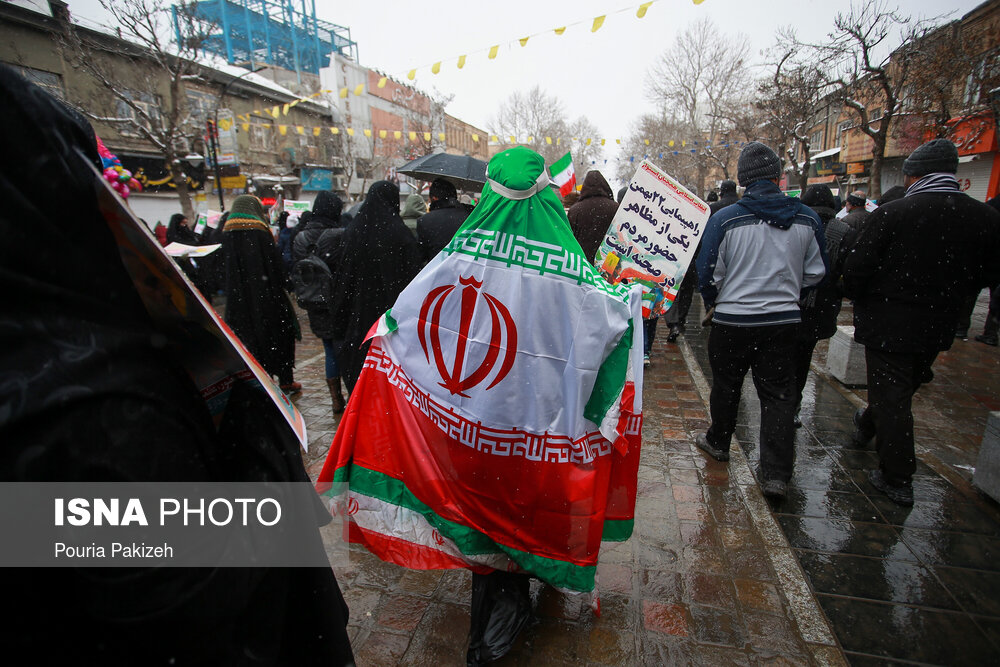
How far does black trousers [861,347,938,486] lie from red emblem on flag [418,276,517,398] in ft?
8.99

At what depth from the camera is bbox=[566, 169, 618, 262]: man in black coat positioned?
233 inches

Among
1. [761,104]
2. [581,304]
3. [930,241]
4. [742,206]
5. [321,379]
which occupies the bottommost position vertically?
[321,379]

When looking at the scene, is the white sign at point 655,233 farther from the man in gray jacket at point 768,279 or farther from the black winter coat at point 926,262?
the black winter coat at point 926,262

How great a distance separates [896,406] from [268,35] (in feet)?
180

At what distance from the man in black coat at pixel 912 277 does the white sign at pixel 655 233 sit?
3.93 ft

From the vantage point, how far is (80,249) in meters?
0.73

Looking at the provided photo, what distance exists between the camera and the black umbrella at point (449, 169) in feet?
17.5

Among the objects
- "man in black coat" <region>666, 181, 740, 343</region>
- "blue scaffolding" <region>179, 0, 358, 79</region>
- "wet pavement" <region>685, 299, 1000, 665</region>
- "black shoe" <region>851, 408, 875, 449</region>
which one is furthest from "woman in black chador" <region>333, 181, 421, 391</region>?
"blue scaffolding" <region>179, 0, 358, 79</region>

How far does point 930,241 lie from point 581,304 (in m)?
2.59

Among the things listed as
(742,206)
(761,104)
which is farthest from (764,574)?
(761,104)

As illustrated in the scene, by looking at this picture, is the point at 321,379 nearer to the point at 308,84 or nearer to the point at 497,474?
the point at 497,474

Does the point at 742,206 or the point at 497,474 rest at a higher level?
the point at 742,206

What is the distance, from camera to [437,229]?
4672 mm

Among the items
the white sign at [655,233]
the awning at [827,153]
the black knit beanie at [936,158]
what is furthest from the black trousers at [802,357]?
the awning at [827,153]
